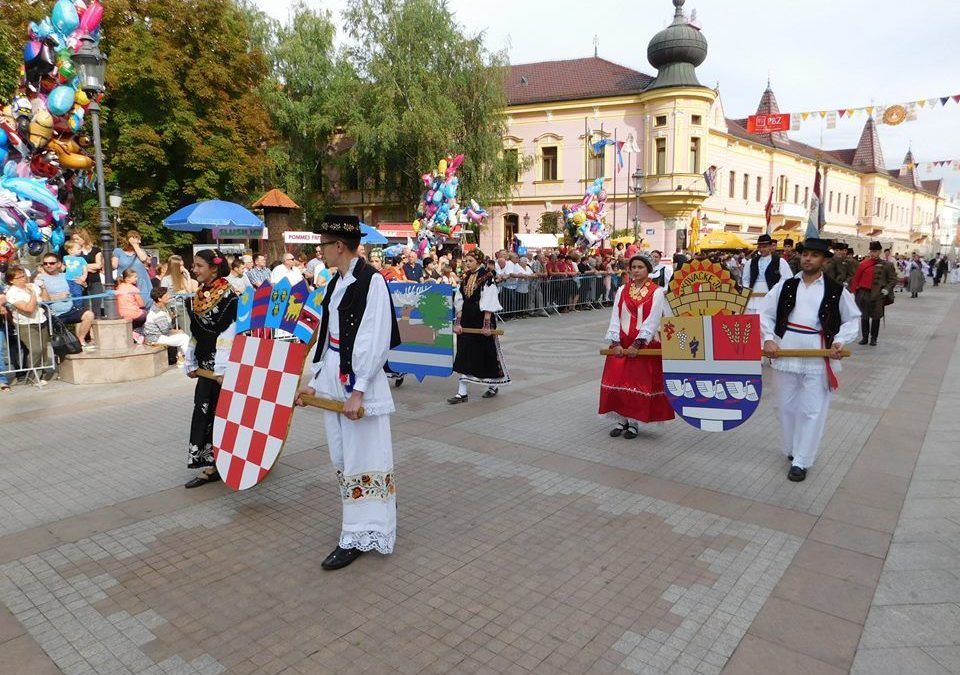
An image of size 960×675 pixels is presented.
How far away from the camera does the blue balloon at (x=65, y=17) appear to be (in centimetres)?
1504

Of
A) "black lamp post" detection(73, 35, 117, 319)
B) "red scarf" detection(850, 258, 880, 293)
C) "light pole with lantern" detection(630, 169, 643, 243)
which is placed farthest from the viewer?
"light pole with lantern" detection(630, 169, 643, 243)

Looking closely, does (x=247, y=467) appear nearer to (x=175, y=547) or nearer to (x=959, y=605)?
(x=175, y=547)

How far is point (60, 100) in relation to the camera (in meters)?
15.1

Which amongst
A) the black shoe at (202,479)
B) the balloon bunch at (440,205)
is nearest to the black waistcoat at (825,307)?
the black shoe at (202,479)

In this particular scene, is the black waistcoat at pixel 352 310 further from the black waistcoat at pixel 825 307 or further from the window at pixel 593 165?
the window at pixel 593 165

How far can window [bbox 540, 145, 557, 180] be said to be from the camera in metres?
42.2

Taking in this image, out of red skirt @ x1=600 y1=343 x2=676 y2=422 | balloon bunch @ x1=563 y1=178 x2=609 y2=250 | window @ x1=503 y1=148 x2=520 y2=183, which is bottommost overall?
red skirt @ x1=600 y1=343 x2=676 y2=422

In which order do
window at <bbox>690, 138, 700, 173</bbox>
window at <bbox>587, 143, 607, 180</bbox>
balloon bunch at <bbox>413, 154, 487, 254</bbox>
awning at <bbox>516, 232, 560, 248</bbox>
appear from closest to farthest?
balloon bunch at <bbox>413, 154, 487, 254</bbox> < awning at <bbox>516, 232, 560, 248</bbox> < window at <bbox>690, 138, 700, 173</bbox> < window at <bbox>587, 143, 607, 180</bbox>

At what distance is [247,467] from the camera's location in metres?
4.37

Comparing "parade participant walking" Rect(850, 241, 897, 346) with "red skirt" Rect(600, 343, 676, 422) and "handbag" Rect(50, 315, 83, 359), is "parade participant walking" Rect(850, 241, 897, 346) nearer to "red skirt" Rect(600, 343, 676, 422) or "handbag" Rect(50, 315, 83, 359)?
"red skirt" Rect(600, 343, 676, 422)

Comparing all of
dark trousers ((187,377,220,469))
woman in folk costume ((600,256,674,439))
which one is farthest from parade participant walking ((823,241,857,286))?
dark trousers ((187,377,220,469))

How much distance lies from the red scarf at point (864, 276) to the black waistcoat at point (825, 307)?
9.09 meters

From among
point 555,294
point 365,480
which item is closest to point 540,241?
point 555,294

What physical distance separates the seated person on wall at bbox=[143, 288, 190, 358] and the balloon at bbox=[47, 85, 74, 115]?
25.7ft
